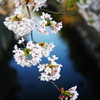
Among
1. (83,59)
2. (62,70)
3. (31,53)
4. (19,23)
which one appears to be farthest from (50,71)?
(83,59)

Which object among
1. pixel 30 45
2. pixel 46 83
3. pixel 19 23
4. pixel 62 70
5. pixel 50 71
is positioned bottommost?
pixel 50 71

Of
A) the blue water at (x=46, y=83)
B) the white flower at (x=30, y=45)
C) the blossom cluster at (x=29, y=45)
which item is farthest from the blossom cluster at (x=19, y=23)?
the blue water at (x=46, y=83)

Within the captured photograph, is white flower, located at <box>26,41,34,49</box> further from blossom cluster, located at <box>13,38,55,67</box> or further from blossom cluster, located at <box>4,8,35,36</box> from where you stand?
blossom cluster, located at <box>4,8,35,36</box>

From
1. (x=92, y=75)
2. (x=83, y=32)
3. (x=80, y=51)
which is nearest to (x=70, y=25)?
(x=83, y=32)

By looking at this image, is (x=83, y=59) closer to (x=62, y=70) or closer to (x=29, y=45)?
(x=62, y=70)

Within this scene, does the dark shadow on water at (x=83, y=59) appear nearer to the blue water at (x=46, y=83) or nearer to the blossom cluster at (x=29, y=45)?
the blue water at (x=46, y=83)

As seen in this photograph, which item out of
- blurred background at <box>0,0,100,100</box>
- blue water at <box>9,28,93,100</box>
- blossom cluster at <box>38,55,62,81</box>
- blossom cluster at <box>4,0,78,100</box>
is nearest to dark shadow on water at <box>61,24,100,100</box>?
blurred background at <box>0,0,100,100</box>

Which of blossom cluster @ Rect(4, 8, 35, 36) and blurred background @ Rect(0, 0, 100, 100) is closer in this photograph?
blossom cluster @ Rect(4, 8, 35, 36)

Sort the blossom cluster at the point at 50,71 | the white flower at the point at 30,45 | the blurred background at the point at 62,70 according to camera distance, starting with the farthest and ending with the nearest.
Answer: the blurred background at the point at 62,70
the blossom cluster at the point at 50,71
the white flower at the point at 30,45

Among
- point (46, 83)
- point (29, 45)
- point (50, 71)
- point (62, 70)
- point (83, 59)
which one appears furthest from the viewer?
point (83, 59)
